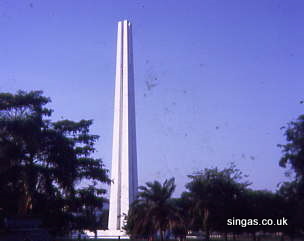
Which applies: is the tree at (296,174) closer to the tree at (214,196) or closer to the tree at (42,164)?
the tree at (214,196)

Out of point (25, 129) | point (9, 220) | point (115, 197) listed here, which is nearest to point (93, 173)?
point (25, 129)

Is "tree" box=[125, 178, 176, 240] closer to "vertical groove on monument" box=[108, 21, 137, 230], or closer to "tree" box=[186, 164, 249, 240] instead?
"tree" box=[186, 164, 249, 240]

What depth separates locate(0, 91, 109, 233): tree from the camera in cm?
3300

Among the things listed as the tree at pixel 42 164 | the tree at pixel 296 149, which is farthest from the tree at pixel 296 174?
the tree at pixel 42 164

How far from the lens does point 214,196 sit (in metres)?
40.9

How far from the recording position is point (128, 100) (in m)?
54.6

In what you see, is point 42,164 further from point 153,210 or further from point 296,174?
point 296,174

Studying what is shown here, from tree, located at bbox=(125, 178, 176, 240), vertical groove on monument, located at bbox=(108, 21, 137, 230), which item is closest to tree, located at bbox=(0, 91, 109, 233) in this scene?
tree, located at bbox=(125, 178, 176, 240)

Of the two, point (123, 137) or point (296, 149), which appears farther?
point (123, 137)

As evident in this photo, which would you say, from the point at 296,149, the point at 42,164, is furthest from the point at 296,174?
the point at 42,164

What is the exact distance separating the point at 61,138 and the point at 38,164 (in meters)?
2.60

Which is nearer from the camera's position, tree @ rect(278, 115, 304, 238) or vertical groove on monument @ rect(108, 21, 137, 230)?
tree @ rect(278, 115, 304, 238)

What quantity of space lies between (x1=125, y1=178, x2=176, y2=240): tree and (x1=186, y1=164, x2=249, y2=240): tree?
4614 mm

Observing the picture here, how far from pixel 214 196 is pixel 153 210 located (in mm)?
7416
